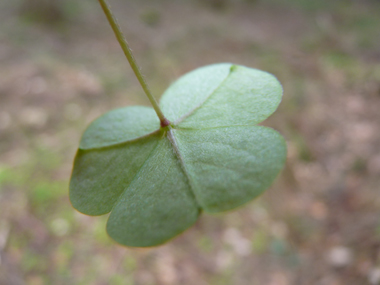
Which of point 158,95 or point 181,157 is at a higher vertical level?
point 181,157

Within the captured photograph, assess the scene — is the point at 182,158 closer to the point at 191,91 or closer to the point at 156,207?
the point at 156,207

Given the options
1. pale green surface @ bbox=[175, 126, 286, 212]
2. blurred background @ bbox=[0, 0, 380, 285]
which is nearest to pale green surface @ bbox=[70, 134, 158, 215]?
pale green surface @ bbox=[175, 126, 286, 212]

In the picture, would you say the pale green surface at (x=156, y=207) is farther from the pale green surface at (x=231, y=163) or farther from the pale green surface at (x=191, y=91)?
the pale green surface at (x=191, y=91)

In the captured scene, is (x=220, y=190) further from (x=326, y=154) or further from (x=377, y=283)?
(x=326, y=154)

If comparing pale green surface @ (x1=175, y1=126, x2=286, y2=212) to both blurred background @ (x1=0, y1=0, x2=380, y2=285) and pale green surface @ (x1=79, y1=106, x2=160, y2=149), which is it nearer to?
pale green surface @ (x1=79, y1=106, x2=160, y2=149)

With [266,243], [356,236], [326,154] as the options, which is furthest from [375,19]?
[266,243]

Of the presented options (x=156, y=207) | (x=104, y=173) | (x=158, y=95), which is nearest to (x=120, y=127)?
(x=104, y=173)

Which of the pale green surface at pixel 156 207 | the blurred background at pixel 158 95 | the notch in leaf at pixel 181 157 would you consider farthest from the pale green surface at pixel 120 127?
the blurred background at pixel 158 95
